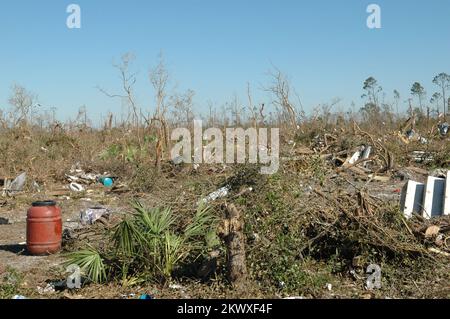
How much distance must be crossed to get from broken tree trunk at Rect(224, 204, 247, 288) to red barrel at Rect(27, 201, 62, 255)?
2.55 meters

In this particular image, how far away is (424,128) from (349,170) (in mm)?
6812

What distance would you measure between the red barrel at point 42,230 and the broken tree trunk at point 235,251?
2.55 m

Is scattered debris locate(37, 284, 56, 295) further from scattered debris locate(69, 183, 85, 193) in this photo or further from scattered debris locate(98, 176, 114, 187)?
scattered debris locate(98, 176, 114, 187)

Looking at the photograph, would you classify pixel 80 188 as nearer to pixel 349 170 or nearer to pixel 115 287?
pixel 349 170

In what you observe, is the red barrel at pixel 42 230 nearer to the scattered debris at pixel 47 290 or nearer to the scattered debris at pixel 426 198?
the scattered debris at pixel 47 290

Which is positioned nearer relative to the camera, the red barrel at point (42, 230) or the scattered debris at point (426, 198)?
the red barrel at point (42, 230)

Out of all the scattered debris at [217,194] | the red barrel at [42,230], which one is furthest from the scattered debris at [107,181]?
the scattered debris at [217,194]

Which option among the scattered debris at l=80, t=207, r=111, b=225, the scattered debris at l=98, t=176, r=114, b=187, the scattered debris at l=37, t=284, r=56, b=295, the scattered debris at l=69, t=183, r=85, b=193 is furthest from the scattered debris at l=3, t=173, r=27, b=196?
the scattered debris at l=37, t=284, r=56, b=295

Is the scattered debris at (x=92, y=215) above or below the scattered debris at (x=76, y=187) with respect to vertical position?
above

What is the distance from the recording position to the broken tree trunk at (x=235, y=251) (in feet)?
15.5

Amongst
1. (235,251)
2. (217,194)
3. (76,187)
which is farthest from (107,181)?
(235,251)

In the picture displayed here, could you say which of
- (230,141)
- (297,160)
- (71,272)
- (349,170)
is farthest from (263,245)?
(230,141)

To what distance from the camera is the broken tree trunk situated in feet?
15.5
